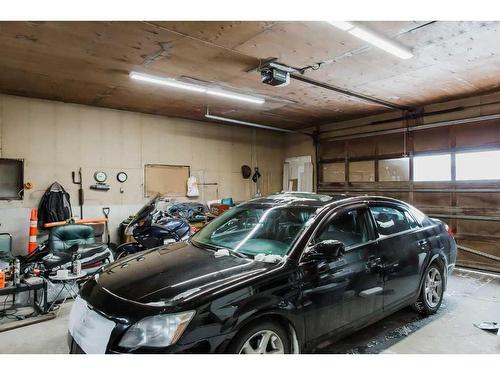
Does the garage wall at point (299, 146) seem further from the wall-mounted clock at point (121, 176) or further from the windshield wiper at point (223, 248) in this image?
the windshield wiper at point (223, 248)

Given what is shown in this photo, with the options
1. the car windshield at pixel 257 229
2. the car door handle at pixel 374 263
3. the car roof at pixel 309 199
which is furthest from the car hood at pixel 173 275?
the car door handle at pixel 374 263

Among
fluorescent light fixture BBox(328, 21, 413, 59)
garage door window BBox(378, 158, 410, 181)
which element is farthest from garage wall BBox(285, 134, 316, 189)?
fluorescent light fixture BBox(328, 21, 413, 59)

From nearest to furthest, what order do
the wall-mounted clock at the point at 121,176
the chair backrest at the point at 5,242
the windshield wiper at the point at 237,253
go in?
1. the windshield wiper at the point at 237,253
2. the chair backrest at the point at 5,242
3. the wall-mounted clock at the point at 121,176

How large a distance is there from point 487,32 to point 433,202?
389cm

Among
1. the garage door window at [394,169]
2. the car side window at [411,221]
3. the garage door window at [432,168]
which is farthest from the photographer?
the garage door window at [394,169]

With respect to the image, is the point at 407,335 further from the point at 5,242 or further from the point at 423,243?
the point at 5,242

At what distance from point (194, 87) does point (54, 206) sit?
3.36 metres

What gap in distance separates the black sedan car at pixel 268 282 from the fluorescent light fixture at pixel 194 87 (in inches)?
110

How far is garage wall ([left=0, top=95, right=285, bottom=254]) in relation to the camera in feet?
18.9

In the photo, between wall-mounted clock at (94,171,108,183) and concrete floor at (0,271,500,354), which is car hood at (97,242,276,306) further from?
wall-mounted clock at (94,171,108,183)

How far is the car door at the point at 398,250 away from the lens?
9.49ft

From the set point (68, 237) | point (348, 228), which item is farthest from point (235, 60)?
point (68, 237)

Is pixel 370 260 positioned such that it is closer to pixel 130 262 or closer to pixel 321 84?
pixel 130 262

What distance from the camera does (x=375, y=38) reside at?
134 inches
